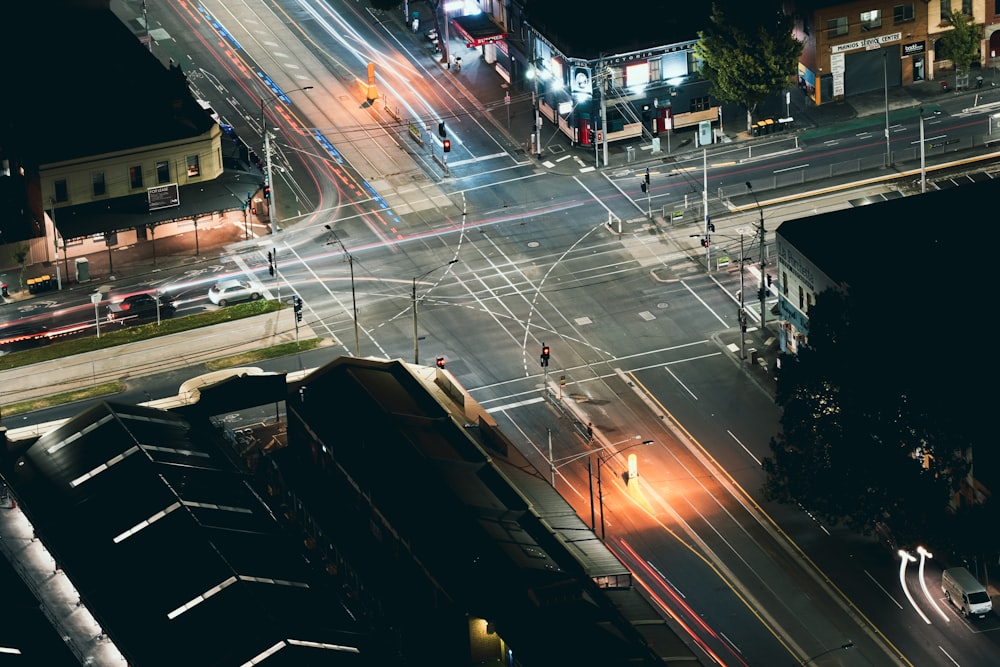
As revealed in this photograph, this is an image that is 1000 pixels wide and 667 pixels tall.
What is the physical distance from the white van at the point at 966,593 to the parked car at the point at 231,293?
68.2 m

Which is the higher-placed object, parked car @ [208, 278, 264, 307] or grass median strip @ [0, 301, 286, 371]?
parked car @ [208, 278, 264, 307]

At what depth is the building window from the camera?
199m

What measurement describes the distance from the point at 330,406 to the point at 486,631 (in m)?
25.5

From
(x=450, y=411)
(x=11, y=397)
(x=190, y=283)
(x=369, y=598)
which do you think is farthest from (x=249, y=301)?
(x=369, y=598)

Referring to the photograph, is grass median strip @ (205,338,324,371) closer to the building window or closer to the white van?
the building window

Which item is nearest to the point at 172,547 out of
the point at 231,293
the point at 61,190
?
the point at 231,293

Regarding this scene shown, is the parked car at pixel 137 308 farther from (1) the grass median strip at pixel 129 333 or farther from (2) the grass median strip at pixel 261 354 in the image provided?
(2) the grass median strip at pixel 261 354

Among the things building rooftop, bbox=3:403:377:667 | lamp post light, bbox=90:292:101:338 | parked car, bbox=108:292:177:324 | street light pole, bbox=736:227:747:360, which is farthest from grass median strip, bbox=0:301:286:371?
street light pole, bbox=736:227:747:360

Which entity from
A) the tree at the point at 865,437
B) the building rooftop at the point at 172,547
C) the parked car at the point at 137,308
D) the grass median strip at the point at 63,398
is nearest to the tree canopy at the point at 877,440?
the tree at the point at 865,437

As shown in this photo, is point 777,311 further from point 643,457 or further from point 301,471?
point 301,471

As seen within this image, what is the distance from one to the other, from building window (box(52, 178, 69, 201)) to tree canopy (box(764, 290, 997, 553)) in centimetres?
7416

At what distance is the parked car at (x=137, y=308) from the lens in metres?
191

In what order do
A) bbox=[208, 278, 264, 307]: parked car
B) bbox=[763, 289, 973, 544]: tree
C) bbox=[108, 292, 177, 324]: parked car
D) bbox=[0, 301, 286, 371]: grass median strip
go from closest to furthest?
bbox=[763, 289, 973, 544]: tree
bbox=[0, 301, 286, 371]: grass median strip
bbox=[108, 292, 177, 324]: parked car
bbox=[208, 278, 264, 307]: parked car

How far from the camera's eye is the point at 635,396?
176 metres
